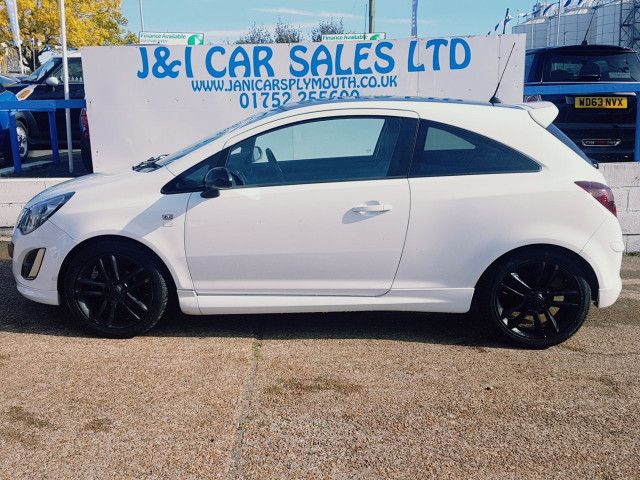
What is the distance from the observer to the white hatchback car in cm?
443

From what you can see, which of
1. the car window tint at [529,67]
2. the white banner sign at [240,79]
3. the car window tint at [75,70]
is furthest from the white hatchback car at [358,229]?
the car window tint at [75,70]

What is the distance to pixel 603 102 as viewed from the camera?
350 inches

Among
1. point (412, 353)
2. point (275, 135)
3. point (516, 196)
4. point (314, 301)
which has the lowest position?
point (412, 353)

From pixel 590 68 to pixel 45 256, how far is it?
25.8 ft

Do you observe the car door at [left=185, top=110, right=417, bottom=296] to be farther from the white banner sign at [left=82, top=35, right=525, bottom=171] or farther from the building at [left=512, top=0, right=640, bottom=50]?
the building at [left=512, top=0, right=640, bottom=50]

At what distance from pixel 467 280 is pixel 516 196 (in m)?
0.62

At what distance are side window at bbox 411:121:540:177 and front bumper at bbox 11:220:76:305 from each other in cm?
235

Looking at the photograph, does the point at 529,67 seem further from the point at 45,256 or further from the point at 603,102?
the point at 45,256

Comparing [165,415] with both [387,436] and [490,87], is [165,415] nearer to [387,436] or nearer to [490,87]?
[387,436]

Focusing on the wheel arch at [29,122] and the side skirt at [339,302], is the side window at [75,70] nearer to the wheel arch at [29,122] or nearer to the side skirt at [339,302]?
the wheel arch at [29,122]

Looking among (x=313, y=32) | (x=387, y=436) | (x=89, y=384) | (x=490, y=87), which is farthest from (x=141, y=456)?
(x=313, y=32)

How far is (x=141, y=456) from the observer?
3.17 meters

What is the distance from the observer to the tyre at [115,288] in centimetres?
452

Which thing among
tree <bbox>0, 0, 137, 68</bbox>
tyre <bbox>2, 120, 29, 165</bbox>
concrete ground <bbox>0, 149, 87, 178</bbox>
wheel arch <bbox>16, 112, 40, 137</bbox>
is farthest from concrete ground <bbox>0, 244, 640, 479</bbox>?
tree <bbox>0, 0, 137, 68</bbox>
